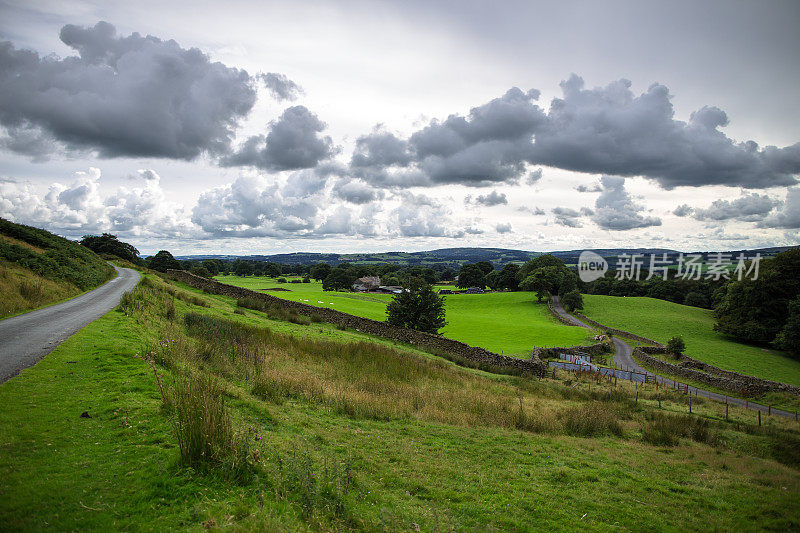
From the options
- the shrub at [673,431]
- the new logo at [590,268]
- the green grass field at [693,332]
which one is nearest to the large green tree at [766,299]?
the green grass field at [693,332]

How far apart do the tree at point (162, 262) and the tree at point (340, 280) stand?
3642 centimetres

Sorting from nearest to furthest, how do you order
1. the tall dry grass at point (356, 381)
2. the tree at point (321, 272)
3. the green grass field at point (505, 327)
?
the tall dry grass at point (356, 381) → the green grass field at point (505, 327) → the tree at point (321, 272)

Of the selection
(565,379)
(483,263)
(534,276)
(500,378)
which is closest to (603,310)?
(534,276)

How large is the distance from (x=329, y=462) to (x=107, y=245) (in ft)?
292

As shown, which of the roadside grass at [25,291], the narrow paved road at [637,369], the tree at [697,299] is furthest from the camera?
the tree at [697,299]

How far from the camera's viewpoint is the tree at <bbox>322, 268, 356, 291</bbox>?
10112cm

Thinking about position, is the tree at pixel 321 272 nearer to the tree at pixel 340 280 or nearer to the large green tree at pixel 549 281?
the tree at pixel 340 280

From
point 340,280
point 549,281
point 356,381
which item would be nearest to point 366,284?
point 340,280

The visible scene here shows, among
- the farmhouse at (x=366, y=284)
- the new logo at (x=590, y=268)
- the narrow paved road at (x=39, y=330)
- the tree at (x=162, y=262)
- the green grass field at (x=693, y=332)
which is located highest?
the new logo at (x=590, y=268)

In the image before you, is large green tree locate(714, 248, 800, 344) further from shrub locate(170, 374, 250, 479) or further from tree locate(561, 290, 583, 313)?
shrub locate(170, 374, 250, 479)

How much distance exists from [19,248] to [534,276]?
7580cm

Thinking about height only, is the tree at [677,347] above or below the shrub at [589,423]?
below

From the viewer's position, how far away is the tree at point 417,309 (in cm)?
3506

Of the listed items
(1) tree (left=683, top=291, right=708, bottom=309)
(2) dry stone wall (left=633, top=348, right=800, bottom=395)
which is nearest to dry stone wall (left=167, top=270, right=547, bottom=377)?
(2) dry stone wall (left=633, top=348, right=800, bottom=395)
